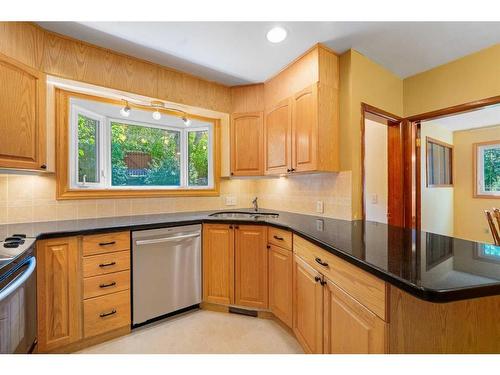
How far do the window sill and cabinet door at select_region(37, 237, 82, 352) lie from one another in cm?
64

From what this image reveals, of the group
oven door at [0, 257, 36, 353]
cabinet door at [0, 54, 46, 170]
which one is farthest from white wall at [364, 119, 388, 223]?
cabinet door at [0, 54, 46, 170]

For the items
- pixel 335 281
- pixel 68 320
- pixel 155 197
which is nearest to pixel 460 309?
pixel 335 281

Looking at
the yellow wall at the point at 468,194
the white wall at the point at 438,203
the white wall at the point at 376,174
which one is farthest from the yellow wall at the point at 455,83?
the yellow wall at the point at 468,194

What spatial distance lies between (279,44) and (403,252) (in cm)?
180

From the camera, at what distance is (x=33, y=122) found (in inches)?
66.3

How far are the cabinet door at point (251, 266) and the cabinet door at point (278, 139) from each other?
0.69 metres

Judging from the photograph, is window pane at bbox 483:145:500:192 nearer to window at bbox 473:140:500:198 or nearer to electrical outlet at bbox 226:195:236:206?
window at bbox 473:140:500:198

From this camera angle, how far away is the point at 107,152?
2.42 metres

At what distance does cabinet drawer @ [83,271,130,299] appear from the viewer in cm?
174

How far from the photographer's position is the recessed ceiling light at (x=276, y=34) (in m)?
1.75

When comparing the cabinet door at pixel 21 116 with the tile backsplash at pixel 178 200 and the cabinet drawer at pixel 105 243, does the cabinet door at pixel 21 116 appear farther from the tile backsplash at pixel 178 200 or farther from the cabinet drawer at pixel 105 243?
the cabinet drawer at pixel 105 243

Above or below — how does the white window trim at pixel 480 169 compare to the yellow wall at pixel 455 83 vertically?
below

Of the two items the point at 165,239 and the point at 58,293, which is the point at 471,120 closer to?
the point at 165,239

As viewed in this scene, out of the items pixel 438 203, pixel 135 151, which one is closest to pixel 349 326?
pixel 135 151
